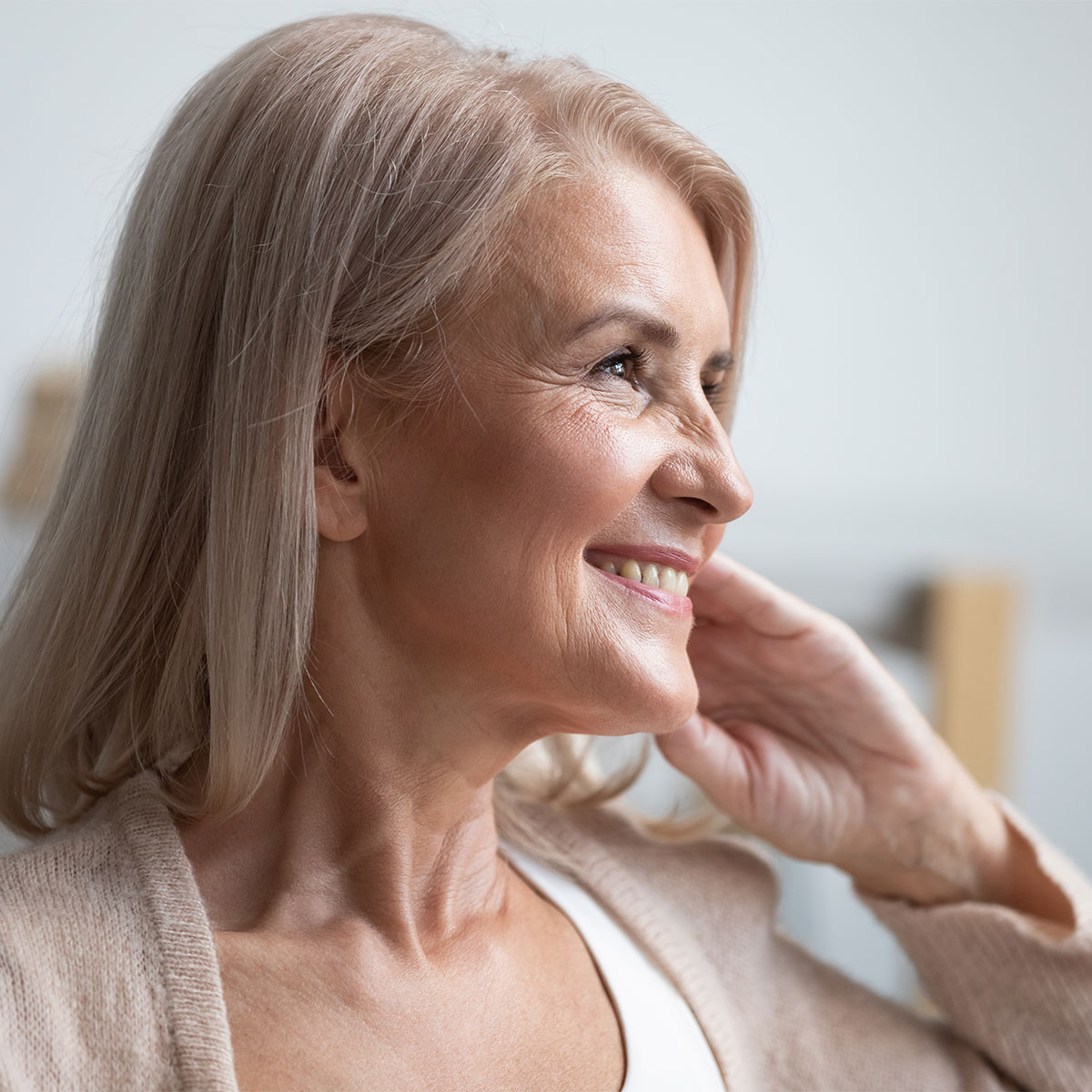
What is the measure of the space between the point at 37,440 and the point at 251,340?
526mm

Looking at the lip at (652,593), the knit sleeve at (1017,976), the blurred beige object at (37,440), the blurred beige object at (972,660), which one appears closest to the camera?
the lip at (652,593)

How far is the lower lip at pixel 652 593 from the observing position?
2.88 feet

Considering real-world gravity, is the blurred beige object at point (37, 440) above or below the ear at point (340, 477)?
below

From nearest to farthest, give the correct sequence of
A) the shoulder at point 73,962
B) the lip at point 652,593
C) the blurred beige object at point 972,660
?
the shoulder at point 73,962, the lip at point 652,593, the blurred beige object at point 972,660

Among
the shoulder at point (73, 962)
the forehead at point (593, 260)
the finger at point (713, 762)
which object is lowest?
the shoulder at point (73, 962)

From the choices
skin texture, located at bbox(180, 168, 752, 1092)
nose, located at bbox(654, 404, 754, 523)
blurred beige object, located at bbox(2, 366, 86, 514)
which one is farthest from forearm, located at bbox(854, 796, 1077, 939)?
blurred beige object, located at bbox(2, 366, 86, 514)

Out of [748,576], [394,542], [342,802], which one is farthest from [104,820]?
[748,576]

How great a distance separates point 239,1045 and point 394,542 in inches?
13.9

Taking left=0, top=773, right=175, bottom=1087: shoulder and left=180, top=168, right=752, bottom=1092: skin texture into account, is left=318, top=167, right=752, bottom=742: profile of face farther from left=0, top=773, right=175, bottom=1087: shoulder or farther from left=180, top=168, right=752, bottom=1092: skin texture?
left=0, top=773, right=175, bottom=1087: shoulder

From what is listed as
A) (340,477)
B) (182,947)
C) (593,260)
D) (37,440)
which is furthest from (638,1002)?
(37,440)

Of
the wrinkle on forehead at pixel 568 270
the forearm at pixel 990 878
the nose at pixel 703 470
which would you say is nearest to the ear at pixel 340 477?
the wrinkle on forehead at pixel 568 270

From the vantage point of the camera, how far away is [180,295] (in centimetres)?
90

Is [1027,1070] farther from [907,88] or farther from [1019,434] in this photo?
[907,88]

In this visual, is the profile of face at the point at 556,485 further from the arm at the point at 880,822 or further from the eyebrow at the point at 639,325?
the arm at the point at 880,822
